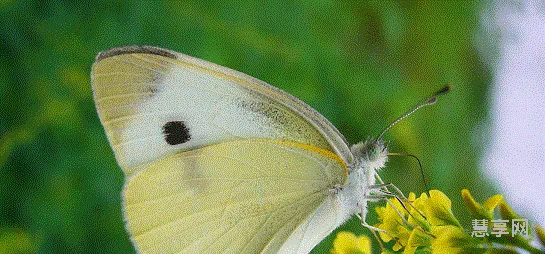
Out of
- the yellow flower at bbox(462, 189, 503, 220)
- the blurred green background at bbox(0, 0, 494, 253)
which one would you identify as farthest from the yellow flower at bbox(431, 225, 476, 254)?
the blurred green background at bbox(0, 0, 494, 253)

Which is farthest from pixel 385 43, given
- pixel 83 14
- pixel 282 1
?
pixel 83 14

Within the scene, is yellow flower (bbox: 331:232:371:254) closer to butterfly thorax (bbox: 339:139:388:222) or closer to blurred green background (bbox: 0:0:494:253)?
butterfly thorax (bbox: 339:139:388:222)

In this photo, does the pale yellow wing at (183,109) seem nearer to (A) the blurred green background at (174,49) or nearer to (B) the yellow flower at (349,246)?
(B) the yellow flower at (349,246)

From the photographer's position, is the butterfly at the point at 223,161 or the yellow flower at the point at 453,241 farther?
the butterfly at the point at 223,161

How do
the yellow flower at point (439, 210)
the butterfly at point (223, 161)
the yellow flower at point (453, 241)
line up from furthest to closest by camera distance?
the butterfly at point (223, 161)
the yellow flower at point (439, 210)
the yellow flower at point (453, 241)

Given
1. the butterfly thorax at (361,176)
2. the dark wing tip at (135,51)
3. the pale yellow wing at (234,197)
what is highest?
the dark wing tip at (135,51)

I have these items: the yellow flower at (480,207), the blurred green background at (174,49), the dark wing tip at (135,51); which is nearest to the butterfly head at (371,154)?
the yellow flower at (480,207)

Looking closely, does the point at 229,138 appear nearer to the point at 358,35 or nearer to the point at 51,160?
the point at 51,160

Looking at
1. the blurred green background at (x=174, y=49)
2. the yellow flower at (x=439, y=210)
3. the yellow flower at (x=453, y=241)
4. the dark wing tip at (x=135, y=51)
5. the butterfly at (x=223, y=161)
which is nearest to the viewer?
the yellow flower at (x=453, y=241)
